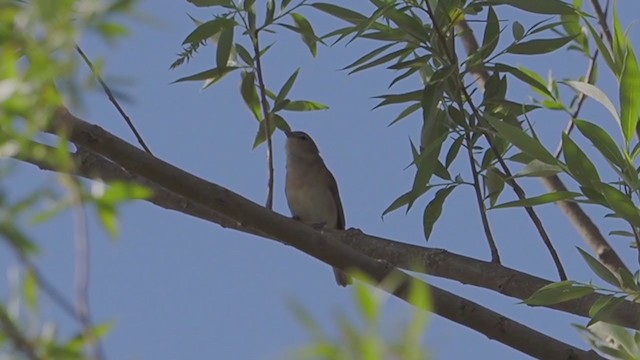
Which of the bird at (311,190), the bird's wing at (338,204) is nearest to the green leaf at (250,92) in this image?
the bird at (311,190)

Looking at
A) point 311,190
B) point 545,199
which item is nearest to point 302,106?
point 545,199

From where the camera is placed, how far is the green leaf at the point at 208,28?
3256mm

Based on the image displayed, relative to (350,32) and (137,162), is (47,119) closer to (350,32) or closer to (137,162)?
(137,162)

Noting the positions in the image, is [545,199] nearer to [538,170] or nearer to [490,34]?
[538,170]

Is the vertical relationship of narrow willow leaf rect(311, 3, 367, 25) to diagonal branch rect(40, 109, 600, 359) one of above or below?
above

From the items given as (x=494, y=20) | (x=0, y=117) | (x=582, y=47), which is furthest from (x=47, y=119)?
(x=582, y=47)

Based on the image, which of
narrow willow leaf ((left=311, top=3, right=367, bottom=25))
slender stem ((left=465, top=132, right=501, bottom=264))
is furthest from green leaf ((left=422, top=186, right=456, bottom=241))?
narrow willow leaf ((left=311, top=3, right=367, bottom=25))

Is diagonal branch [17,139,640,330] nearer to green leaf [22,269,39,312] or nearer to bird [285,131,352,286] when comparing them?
green leaf [22,269,39,312]

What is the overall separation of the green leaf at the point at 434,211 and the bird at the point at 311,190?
3.85 metres

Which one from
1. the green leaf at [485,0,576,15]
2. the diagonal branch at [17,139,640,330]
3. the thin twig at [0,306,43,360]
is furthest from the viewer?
the green leaf at [485,0,576,15]

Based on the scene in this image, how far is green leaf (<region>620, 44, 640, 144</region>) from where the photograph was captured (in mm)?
2770

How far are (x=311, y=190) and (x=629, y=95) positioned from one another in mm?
5094

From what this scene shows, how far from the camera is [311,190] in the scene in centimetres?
781

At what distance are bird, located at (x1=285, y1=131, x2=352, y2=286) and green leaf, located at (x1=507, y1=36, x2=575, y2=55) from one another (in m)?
4.02
